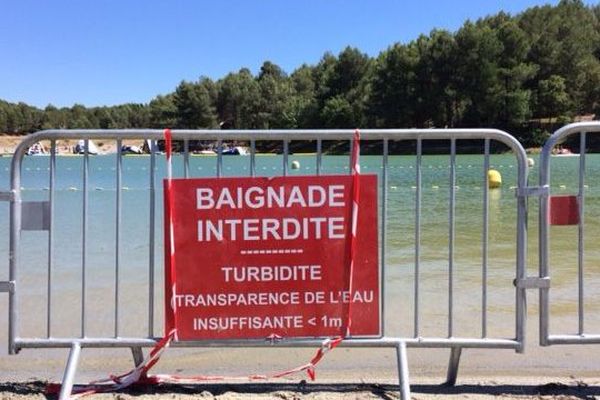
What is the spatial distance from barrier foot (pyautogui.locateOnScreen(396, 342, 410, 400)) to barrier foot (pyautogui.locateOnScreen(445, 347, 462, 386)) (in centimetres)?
38

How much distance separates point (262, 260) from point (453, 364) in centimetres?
139

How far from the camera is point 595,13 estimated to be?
11669 centimetres

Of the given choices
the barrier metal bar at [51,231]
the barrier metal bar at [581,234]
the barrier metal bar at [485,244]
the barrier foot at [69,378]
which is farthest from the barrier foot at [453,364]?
the barrier metal bar at [51,231]

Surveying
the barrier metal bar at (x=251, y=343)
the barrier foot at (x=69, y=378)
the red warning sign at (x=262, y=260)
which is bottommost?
the barrier foot at (x=69, y=378)

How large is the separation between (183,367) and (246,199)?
1.67m

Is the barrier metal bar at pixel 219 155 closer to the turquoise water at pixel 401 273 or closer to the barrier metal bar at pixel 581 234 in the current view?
the turquoise water at pixel 401 273

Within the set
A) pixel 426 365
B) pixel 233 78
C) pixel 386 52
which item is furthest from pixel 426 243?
pixel 233 78

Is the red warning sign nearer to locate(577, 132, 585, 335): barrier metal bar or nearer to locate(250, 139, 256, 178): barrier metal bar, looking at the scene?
locate(250, 139, 256, 178): barrier metal bar

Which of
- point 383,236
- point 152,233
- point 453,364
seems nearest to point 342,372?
point 453,364

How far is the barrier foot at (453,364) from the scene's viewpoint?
4.20 meters

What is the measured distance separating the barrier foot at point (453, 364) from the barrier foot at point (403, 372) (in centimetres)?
38

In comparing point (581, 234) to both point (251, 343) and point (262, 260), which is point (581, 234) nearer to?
point (262, 260)

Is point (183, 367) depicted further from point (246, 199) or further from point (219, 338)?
point (246, 199)

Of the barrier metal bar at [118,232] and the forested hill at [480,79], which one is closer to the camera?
the barrier metal bar at [118,232]
